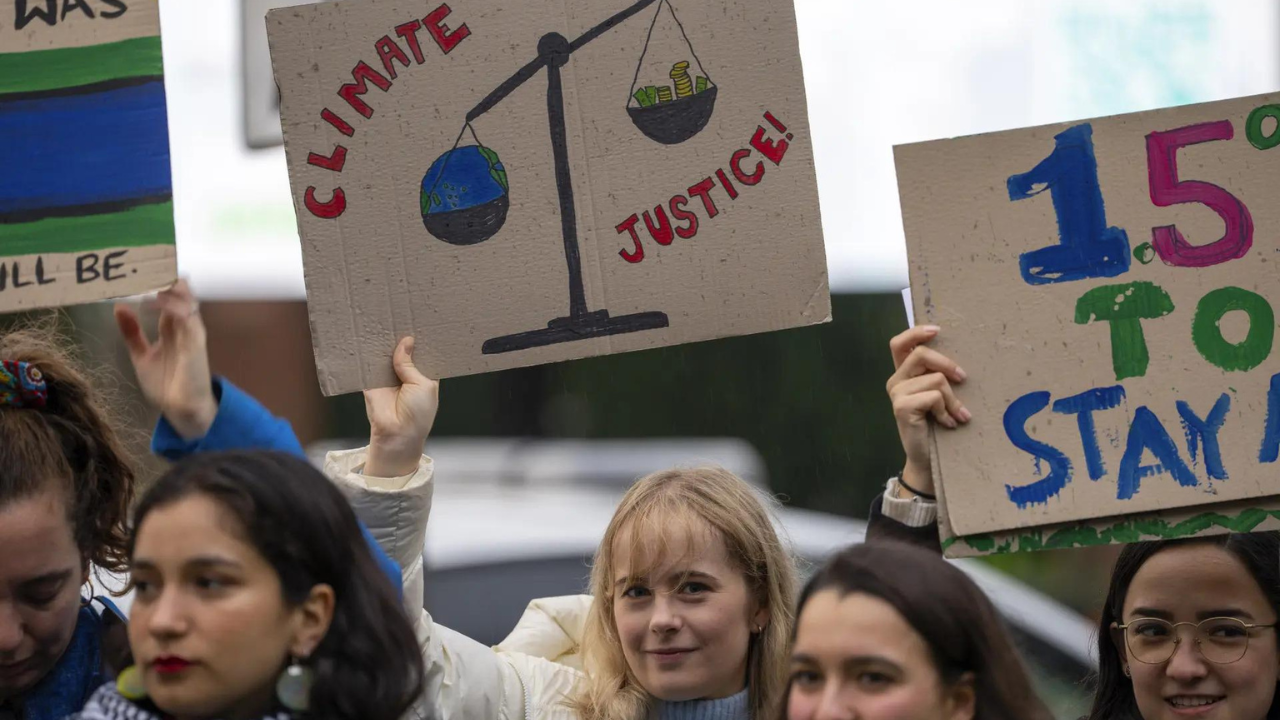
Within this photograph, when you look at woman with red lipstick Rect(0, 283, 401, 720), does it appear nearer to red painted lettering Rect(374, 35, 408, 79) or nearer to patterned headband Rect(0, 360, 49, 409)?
patterned headband Rect(0, 360, 49, 409)

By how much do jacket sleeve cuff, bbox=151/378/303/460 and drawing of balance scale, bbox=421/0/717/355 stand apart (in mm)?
501

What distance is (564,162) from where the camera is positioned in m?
3.00

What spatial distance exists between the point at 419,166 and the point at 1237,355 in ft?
4.95

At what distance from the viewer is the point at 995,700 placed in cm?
233

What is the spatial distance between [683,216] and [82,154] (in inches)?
42.7

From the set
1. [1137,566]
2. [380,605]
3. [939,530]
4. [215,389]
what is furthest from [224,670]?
[1137,566]

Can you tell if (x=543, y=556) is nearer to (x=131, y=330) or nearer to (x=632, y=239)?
(x=632, y=239)

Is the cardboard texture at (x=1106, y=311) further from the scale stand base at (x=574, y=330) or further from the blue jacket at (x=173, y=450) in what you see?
the blue jacket at (x=173, y=450)

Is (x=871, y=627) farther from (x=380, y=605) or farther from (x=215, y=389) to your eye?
(x=215, y=389)

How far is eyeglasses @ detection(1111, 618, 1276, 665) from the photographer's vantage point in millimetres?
2861

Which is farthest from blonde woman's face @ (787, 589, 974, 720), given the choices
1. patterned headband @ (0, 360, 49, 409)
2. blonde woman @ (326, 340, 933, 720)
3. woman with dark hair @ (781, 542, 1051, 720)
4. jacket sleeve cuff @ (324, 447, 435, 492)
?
patterned headband @ (0, 360, 49, 409)

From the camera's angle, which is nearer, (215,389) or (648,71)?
(215,389)

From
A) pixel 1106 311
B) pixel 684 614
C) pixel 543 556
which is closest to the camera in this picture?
pixel 1106 311

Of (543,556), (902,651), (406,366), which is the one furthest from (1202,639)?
(543,556)
